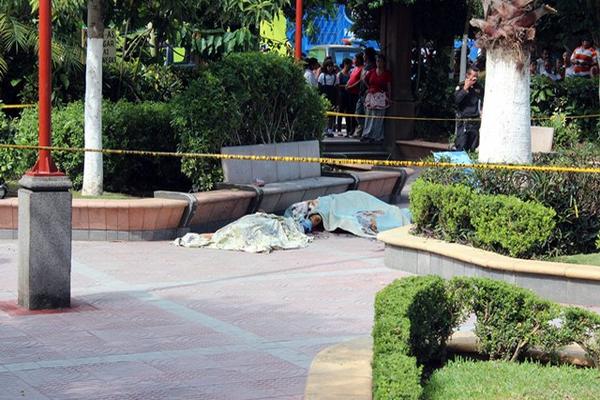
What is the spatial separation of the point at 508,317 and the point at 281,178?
848cm

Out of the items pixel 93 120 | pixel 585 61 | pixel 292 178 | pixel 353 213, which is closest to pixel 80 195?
pixel 93 120

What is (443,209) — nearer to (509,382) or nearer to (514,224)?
(514,224)

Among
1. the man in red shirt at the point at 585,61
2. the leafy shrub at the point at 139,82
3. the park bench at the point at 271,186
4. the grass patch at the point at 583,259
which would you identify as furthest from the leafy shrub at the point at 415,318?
the man in red shirt at the point at 585,61

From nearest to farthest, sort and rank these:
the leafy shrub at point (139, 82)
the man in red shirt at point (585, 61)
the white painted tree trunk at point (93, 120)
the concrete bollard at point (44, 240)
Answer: the concrete bollard at point (44, 240), the white painted tree trunk at point (93, 120), the leafy shrub at point (139, 82), the man in red shirt at point (585, 61)

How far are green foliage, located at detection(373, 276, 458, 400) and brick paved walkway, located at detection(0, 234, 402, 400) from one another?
0.83m

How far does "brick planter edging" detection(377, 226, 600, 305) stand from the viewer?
9852 mm

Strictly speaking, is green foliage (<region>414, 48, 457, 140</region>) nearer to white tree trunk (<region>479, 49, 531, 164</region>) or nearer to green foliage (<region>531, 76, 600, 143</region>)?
green foliage (<region>531, 76, 600, 143</region>)

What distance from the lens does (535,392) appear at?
261 inches

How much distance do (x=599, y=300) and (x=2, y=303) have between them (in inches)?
198

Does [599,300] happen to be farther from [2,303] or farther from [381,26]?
[381,26]

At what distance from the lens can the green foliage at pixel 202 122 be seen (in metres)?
14.4

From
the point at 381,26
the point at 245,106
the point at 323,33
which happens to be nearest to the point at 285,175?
the point at 245,106

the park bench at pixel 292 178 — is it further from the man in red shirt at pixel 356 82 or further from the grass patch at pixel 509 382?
the grass patch at pixel 509 382

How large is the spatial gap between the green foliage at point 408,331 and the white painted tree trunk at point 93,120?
24.3ft
